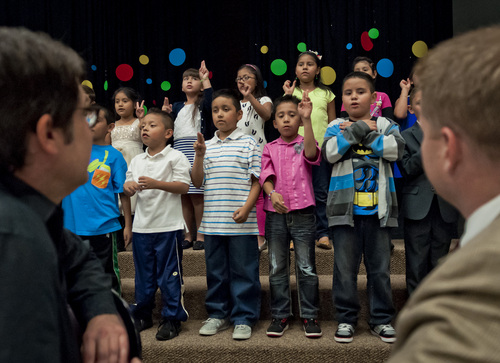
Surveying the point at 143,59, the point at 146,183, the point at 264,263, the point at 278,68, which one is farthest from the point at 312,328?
the point at 143,59

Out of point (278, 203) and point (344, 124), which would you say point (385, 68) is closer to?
point (344, 124)

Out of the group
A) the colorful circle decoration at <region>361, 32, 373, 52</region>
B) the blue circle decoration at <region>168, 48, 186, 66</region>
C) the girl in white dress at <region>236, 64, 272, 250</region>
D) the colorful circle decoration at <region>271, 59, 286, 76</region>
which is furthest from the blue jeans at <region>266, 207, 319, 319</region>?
the blue circle decoration at <region>168, 48, 186, 66</region>

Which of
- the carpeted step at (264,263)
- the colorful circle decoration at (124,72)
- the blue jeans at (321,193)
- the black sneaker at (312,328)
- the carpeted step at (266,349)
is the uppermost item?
the colorful circle decoration at (124,72)

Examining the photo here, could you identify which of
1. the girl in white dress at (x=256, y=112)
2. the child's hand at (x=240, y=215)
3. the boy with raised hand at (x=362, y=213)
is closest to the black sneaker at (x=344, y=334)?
the boy with raised hand at (x=362, y=213)

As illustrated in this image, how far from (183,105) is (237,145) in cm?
127

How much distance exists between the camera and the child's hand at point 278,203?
8.09 feet

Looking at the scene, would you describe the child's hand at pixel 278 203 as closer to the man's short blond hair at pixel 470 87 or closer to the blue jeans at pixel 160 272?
the blue jeans at pixel 160 272

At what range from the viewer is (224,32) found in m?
4.80

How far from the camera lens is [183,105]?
381cm

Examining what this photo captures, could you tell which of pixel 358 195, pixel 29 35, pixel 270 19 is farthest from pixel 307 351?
pixel 270 19

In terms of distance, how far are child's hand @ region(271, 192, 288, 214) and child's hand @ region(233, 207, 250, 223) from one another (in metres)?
0.15

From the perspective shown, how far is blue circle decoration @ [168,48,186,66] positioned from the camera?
17.2 feet

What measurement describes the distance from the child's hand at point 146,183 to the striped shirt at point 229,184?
30 centimetres

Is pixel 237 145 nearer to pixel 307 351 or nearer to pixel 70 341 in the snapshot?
pixel 307 351
